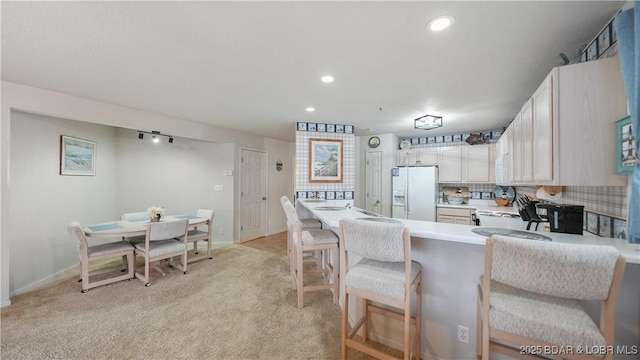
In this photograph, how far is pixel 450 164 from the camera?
15.4 ft

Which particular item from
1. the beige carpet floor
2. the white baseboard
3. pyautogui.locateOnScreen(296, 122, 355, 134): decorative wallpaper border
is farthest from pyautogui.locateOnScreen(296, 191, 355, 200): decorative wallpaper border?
the white baseboard

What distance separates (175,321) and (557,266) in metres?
2.81

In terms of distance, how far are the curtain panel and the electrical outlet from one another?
38.2 inches

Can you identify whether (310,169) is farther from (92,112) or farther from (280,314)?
(92,112)

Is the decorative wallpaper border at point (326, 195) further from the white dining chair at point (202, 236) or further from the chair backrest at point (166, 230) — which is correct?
the chair backrest at point (166, 230)

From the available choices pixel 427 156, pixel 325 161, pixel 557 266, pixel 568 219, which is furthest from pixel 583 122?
pixel 427 156

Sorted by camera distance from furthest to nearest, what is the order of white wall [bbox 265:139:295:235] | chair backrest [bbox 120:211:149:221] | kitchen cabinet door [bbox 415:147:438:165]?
white wall [bbox 265:139:295:235] < kitchen cabinet door [bbox 415:147:438:165] < chair backrest [bbox 120:211:149:221]

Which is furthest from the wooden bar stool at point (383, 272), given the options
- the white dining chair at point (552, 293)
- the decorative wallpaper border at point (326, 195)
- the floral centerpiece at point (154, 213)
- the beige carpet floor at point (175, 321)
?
the floral centerpiece at point (154, 213)

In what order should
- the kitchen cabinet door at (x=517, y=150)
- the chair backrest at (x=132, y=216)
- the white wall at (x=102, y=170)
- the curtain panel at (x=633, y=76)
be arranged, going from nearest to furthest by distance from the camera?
the curtain panel at (x=633, y=76) → the kitchen cabinet door at (x=517, y=150) → the white wall at (x=102, y=170) → the chair backrest at (x=132, y=216)

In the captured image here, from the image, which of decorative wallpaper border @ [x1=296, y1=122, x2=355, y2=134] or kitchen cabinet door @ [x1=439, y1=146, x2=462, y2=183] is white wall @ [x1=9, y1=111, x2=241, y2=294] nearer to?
decorative wallpaper border @ [x1=296, y1=122, x2=355, y2=134]

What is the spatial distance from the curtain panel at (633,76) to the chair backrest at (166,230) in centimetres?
399

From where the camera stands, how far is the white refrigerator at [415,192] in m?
4.51

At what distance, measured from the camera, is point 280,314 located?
2.29 meters

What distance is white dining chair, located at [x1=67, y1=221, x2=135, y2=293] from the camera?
270 cm
